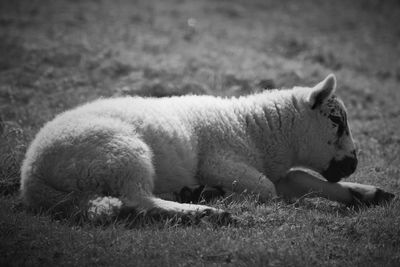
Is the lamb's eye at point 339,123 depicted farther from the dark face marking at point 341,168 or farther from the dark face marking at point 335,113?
the dark face marking at point 341,168

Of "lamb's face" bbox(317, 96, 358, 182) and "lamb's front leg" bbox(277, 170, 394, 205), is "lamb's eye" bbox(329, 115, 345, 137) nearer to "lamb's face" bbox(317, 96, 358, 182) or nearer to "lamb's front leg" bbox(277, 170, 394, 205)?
"lamb's face" bbox(317, 96, 358, 182)

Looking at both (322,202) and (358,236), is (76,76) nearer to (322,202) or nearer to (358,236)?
Answer: (322,202)

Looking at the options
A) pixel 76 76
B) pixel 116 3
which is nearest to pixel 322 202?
pixel 76 76

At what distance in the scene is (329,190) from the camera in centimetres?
729

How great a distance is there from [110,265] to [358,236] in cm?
279

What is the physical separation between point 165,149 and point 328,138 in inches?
105

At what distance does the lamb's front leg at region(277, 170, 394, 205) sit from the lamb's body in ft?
0.35

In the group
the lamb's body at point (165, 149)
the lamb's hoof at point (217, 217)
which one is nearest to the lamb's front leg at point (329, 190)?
the lamb's body at point (165, 149)

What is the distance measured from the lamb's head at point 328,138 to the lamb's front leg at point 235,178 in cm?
120

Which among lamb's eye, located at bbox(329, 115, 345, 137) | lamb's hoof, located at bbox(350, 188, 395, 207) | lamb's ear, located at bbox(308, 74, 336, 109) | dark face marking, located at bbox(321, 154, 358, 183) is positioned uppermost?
lamb's ear, located at bbox(308, 74, 336, 109)

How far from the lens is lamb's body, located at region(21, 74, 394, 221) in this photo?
19.3 ft

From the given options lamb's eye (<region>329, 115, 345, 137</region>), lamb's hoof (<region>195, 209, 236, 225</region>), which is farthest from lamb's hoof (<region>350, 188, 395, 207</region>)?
lamb's hoof (<region>195, 209, 236, 225</region>)

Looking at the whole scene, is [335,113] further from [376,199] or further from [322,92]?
[376,199]

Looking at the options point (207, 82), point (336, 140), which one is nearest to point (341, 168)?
point (336, 140)
